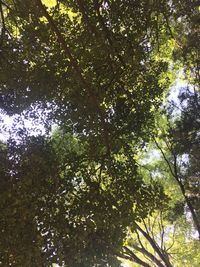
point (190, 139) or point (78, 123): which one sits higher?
point (190, 139)

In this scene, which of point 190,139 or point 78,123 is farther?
point 190,139

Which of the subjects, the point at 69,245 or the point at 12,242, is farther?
the point at 69,245

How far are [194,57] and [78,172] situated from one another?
5.67 meters

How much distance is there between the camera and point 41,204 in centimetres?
659

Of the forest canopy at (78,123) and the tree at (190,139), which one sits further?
the tree at (190,139)

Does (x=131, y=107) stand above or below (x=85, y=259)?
above

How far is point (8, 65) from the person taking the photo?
8.12 m

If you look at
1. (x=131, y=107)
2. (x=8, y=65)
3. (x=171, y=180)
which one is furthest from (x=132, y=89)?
(x=171, y=180)

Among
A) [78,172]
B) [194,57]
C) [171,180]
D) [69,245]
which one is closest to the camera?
[69,245]

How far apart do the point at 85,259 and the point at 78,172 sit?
7.46 feet

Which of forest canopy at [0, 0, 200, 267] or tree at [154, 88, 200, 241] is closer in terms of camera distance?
forest canopy at [0, 0, 200, 267]

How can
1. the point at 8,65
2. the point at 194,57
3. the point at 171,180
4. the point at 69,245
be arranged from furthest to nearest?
the point at 171,180, the point at 194,57, the point at 8,65, the point at 69,245

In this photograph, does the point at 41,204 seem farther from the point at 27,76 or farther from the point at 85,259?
the point at 27,76

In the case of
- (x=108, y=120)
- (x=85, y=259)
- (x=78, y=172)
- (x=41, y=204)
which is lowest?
(x=85, y=259)
